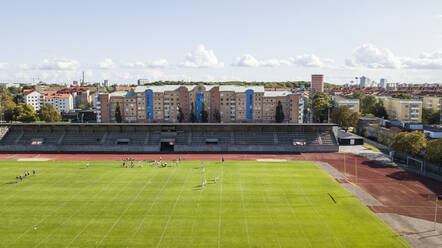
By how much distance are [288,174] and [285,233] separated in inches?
821

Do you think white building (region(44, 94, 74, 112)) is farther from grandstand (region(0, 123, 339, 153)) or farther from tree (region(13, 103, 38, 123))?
grandstand (region(0, 123, 339, 153))

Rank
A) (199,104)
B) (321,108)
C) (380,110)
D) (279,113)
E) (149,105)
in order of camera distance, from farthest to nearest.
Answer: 1. (380,110)
2. (321,108)
3. (149,105)
4. (199,104)
5. (279,113)

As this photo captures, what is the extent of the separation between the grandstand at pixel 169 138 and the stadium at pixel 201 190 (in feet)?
0.77

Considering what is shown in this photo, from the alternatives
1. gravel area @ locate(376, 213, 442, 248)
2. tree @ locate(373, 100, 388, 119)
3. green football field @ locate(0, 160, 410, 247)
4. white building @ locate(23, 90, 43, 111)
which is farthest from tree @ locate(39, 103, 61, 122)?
tree @ locate(373, 100, 388, 119)

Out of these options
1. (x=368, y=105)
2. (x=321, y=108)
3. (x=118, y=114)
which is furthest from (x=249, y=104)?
(x=368, y=105)

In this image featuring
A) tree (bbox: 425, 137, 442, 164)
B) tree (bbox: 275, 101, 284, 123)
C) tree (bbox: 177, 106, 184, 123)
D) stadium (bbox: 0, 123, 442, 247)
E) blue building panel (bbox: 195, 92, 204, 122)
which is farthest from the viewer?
blue building panel (bbox: 195, 92, 204, 122)

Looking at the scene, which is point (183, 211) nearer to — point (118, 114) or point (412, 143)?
point (412, 143)

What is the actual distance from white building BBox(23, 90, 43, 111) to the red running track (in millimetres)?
93575

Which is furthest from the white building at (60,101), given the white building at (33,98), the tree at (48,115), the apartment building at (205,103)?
the apartment building at (205,103)

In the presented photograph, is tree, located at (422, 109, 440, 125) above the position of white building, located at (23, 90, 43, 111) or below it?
below

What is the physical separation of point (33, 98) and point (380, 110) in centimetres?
15382

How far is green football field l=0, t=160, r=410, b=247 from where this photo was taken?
2814 centimetres

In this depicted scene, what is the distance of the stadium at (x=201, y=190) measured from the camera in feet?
95.0

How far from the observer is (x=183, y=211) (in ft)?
112
